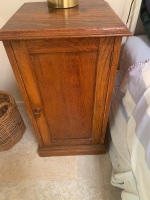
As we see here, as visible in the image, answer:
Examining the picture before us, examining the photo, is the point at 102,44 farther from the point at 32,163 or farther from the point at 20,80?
the point at 32,163

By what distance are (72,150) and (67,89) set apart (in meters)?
0.50

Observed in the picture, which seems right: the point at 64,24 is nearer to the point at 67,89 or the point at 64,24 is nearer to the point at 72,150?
the point at 67,89

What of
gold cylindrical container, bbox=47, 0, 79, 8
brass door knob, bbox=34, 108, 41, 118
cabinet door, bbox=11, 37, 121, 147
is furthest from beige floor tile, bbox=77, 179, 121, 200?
gold cylindrical container, bbox=47, 0, 79, 8

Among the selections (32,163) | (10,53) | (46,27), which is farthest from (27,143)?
(46,27)

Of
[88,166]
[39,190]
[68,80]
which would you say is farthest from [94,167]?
[68,80]

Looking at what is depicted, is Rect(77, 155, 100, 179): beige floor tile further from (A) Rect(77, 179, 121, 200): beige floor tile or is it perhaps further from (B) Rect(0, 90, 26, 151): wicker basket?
(B) Rect(0, 90, 26, 151): wicker basket

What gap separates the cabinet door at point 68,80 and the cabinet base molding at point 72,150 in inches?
5.6

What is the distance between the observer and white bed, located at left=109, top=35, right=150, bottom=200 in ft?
1.98

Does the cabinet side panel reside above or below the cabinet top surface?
below

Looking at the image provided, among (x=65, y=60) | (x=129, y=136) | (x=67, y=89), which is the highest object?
(x=65, y=60)

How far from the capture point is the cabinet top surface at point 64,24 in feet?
1.65

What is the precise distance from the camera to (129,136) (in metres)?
0.70

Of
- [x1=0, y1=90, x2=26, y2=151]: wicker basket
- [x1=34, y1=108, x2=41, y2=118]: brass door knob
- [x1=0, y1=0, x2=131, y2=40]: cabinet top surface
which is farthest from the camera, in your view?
[x1=0, y1=90, x2=26, y2=151]: wicker basket

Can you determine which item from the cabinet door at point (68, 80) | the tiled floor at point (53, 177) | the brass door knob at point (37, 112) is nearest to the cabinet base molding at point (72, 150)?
the tiled floor at point (53, 177)
